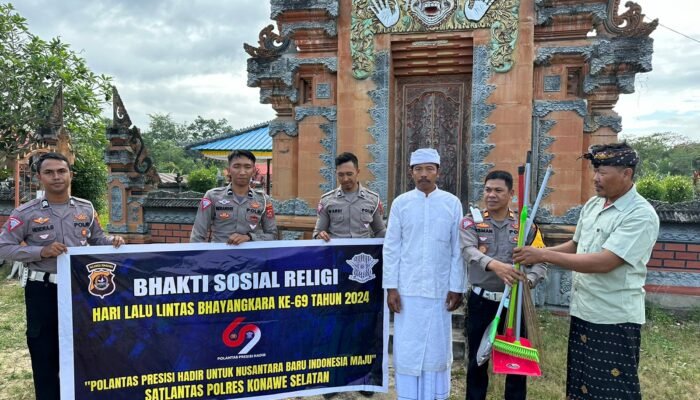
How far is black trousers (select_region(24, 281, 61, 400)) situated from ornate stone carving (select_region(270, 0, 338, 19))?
14.9 ft

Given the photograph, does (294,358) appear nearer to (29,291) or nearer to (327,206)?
(327,206)

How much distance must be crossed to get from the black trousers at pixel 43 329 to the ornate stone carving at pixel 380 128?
385 centimetres

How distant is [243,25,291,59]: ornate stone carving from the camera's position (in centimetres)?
634

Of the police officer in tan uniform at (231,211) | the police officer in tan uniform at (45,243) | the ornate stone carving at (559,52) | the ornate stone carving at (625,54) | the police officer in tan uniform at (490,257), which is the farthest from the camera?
the ornate stone carving at (559,52)

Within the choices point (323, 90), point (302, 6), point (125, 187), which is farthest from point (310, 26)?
point (125, 187)

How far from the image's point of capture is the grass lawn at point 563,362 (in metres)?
3.98

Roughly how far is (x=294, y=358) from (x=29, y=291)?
194 centimetres

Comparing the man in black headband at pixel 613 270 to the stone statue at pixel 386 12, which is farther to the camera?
the stone statue at pixel 386 12

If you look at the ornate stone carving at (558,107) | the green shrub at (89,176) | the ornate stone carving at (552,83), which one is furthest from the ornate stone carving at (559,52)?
the green shrub at (89,176)

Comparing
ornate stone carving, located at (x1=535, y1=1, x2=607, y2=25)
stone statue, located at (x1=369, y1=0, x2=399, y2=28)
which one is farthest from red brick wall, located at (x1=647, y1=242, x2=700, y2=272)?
stone statue, located at (x1=369, y1=0, x2=399, y2=28)

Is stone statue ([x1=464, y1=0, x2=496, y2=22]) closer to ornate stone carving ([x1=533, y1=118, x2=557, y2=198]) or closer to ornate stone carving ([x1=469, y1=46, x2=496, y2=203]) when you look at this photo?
ornate stone carving ([x1=469, y1=46, x2=496, y2=203])

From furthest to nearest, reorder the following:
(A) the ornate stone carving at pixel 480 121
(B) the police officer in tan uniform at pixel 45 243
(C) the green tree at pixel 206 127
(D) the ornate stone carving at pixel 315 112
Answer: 1. (C) the green tree at pixel 206 127
2. (D) the ornate stone carving at pixel 315 112
3. (A) the ornate stone carving at pixel 480 121
4. (B) the police officer in tan uniform at pixel 45 243

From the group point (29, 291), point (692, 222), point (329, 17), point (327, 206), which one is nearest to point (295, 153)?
point (329, 17)

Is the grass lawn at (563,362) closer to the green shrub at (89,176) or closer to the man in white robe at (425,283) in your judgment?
the man in white robe at (425,283)
